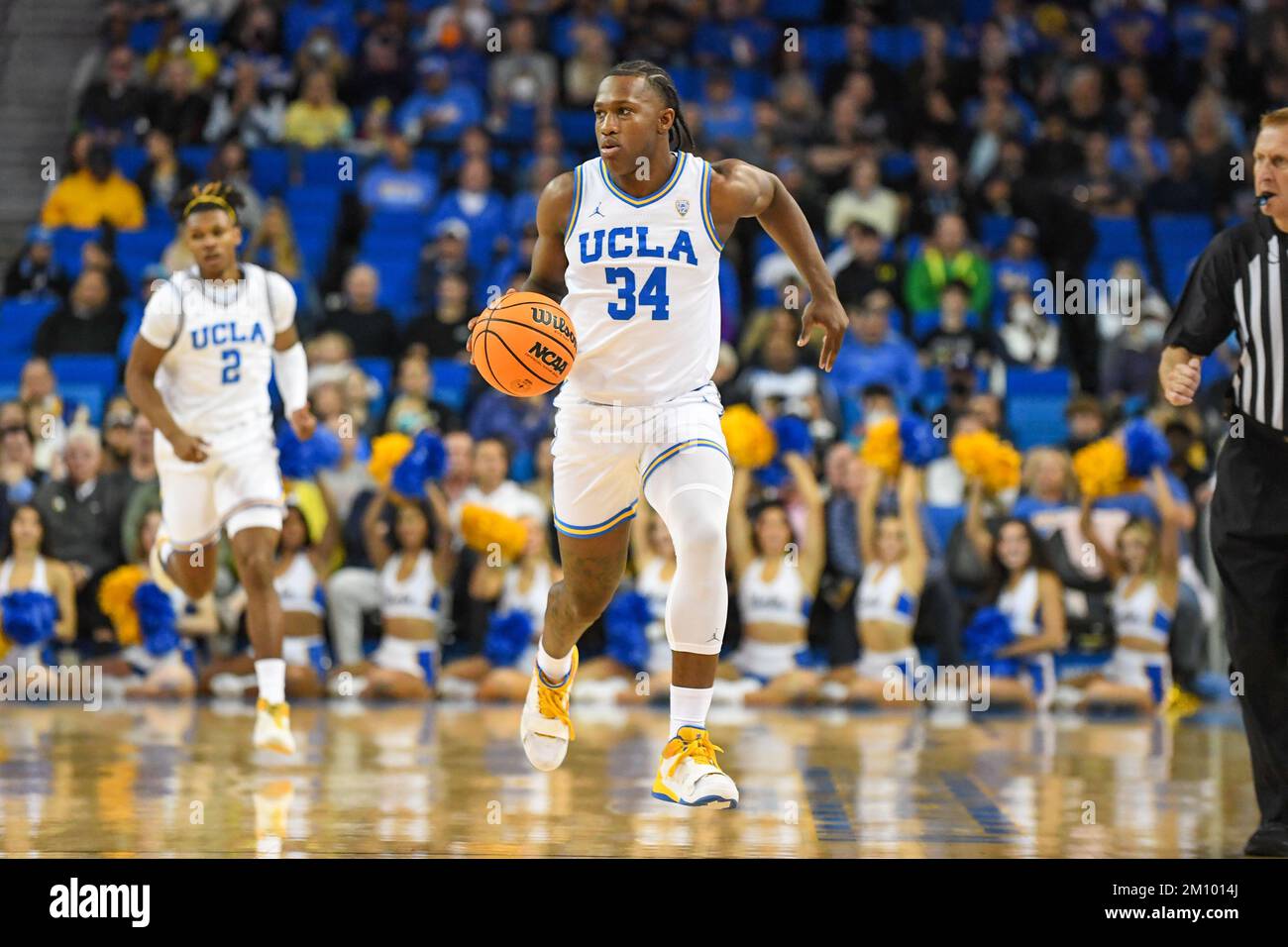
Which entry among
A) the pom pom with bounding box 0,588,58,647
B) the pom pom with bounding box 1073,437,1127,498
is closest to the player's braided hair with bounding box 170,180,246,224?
the pom pom with bounding box 0,588,58,647

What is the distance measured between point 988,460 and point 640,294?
5.00m

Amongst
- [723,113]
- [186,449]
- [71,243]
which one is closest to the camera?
[186,449]

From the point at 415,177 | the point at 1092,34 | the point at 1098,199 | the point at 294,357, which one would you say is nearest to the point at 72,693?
the point at 294,357

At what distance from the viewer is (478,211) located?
1269cm

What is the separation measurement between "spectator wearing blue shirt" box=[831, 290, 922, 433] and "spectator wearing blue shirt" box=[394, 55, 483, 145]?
411 cm

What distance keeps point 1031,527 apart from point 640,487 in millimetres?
4747

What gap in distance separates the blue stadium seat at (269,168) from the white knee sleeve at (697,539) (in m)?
8.83

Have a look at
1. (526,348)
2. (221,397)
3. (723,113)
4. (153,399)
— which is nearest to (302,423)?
(221,397)

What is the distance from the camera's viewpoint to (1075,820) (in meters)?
5.83

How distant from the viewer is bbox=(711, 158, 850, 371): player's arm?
548 centimetres

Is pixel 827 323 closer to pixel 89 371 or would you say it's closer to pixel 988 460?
pixel 988 460

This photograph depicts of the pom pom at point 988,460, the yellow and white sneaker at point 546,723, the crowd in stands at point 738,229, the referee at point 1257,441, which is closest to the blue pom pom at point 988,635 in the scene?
the crowd in stands at point 738,229

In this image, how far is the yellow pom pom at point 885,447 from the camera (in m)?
9.92
